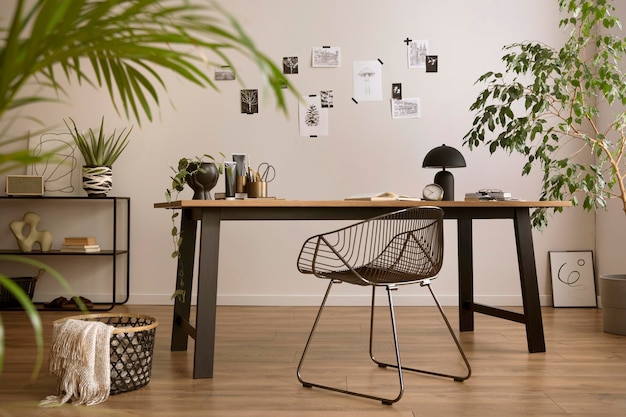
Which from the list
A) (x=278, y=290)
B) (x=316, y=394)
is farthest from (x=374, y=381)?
(x=278, y=290)

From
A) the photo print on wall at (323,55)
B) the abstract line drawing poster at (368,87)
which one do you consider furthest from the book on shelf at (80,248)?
the abstract line drawing poster at (368,87)

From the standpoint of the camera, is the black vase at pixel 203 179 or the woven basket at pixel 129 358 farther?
Result: the black vase at pixel 203 179

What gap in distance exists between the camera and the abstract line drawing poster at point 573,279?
15.6ft

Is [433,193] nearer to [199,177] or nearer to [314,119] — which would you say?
[199,177]

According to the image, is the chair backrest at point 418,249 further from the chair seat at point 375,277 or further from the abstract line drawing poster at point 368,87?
the abstract line drawing poster at point 368,87

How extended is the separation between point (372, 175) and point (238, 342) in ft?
6.11

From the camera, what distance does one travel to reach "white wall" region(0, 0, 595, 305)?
4855 mm

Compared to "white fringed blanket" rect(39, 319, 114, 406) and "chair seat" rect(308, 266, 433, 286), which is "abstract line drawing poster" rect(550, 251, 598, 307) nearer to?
"chair seat" rect(308, 266, 433, 286)

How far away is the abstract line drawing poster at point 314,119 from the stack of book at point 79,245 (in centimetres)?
166

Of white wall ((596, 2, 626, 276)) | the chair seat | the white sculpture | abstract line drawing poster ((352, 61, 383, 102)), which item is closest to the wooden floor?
the chair seat

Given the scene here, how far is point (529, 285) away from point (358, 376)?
3.37 ft

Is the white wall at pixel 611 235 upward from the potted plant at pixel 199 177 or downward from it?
downward

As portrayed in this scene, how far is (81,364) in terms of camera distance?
2.36 metres

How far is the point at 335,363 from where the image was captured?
9.77 feet
